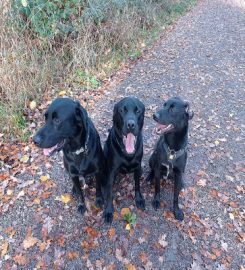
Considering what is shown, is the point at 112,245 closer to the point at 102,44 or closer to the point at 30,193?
the point at 30,193

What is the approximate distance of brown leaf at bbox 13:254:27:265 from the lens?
11.1 feet

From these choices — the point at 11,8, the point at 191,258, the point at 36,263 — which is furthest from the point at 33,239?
the point at 11,8

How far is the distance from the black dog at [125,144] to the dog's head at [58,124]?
0.44 meters

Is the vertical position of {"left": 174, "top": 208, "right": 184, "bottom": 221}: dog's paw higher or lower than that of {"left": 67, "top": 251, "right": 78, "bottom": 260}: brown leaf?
higher

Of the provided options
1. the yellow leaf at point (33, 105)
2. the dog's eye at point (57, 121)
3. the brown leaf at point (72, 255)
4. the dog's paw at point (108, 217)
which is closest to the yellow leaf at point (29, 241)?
the brown leaf at point (72, 255)

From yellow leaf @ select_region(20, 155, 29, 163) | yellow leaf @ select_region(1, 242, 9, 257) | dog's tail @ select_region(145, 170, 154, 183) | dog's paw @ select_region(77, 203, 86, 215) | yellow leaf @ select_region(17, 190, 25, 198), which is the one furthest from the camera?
yellow leaf @ select_region(20, 155, 29, 163)

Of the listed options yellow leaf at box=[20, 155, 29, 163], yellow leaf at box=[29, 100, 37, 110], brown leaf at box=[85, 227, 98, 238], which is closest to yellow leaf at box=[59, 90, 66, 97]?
yellow leaf at box=[29, 100, 37, 110]

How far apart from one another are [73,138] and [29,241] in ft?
4.91

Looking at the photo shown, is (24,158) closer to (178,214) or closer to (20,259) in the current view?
(20,259)

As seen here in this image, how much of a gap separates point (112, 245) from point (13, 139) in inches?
A: 112

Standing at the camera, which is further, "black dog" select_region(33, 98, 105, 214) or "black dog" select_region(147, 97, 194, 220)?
"black dog" select_region(147, 97, 194, 220)

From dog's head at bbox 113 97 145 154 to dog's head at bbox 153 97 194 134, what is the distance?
0.24 m

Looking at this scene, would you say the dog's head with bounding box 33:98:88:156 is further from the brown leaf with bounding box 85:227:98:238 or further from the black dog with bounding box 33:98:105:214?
the brown leaf with bounding box 85:227:98:238

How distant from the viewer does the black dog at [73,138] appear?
9.89 ft
